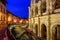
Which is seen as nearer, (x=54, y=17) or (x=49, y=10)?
(x=54, y=17)

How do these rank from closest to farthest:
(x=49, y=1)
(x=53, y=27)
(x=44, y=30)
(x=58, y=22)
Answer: (x=58, y=22) → (x=53, y=27) → (x=49, y=1) → (x=44, y=30)

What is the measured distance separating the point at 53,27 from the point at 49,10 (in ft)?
5.97

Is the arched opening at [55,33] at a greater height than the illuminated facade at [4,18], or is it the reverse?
the illuminated facade at [4,18]

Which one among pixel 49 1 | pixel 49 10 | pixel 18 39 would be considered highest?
pixel 49 1

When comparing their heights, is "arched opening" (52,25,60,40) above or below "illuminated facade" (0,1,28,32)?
below

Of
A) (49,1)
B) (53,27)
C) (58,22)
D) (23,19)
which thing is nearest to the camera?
(58,22)

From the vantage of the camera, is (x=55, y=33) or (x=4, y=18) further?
(x=4, y=18)

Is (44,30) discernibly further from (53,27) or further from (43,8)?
(53,27)

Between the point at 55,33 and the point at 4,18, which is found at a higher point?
the point at 4,18

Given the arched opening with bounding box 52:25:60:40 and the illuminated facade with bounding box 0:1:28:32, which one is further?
the illuminated facade with bounding box 0:1:28:32

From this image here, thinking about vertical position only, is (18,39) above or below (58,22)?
below

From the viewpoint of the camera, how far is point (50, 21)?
1148 centimetres

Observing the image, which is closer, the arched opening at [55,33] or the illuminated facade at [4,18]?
the arched opening at [55,33]

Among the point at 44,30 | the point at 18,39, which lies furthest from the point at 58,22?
the point at 18,39
